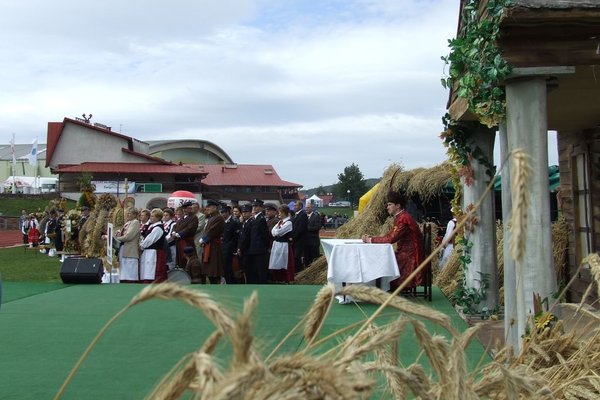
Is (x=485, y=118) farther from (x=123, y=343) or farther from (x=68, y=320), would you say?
(x=68, y=320)

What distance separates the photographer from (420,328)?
1770mm

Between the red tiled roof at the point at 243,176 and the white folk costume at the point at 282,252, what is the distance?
173ft

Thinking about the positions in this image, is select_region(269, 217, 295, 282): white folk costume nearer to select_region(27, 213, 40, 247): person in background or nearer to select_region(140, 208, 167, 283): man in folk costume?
select_region(140, 208, 167, 283): man in folk costume

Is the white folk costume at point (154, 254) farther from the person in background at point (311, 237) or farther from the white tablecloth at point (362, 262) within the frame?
the white tablecloth at point (362, 262)

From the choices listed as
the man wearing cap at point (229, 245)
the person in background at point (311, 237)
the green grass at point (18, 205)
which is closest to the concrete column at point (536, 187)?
the man wearing cap at point (229, 245)

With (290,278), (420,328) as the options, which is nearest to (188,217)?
(290,278)

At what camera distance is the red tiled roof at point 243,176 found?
6900 centimetres

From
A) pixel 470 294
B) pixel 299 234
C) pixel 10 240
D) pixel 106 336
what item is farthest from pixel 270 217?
pixel 10 240

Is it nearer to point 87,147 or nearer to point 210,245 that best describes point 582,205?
point 210,245

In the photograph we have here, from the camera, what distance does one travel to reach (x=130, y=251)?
42.8ft

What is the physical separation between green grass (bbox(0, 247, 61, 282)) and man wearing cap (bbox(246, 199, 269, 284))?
13.8 feet

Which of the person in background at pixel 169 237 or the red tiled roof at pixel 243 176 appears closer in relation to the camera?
the person in background at pixel 169 237

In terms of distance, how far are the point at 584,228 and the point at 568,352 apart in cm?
702

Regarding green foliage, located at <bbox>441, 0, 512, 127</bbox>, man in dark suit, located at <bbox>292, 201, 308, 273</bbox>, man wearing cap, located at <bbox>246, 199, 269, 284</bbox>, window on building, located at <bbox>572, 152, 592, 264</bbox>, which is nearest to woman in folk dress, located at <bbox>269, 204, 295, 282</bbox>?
man wearing cap, located at <bbox>246, 199, 269, 284</bbox>
